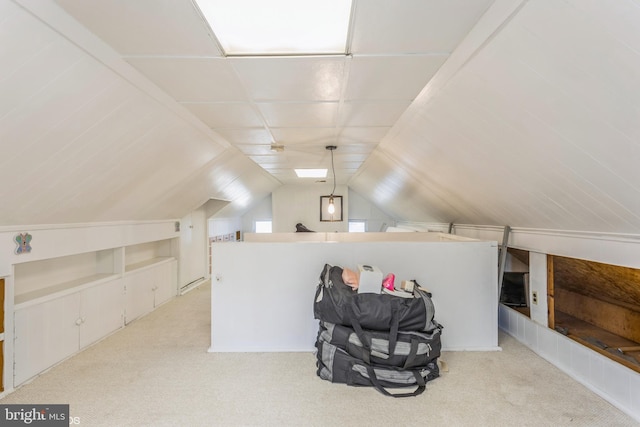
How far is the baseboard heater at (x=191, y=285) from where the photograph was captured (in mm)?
5271

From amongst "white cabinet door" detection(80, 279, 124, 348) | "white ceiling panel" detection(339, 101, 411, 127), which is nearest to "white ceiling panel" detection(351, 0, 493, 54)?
"white ceiling panel" detection(339, 101, 411, 127)

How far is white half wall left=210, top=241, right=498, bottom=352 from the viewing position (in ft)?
9.90

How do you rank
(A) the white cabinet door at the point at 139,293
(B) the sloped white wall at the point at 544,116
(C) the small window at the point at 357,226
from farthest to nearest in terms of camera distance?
(C) the small window at the point at 357,226 → (A) the white cabinet door at the point at 139,293 → (B) the sloped white wall at the point at 544,116

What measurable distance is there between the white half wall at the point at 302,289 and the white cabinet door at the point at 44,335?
134 cm

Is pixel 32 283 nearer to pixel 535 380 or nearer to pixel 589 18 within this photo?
pixel 589 18

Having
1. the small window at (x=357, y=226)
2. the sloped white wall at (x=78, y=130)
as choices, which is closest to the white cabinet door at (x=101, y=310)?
the sloped white wall at (x=78, y=130)

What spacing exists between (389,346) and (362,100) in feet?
6.36

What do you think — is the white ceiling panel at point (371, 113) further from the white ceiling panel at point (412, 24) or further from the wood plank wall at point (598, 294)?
the wood plank wall at point (598, 294)

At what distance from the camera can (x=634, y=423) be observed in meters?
1.93

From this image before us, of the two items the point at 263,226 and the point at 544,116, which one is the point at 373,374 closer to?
the point at 544,116

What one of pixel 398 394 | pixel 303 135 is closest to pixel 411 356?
pixel 398 394

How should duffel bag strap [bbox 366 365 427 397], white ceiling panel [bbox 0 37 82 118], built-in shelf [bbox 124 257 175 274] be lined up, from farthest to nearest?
1. built-in shelf [bbox 124 257 175 274]
2. duffel bag strap [bbox 366 365 427 397]
3. white ceiling panel [bbox 0 37 82 118]

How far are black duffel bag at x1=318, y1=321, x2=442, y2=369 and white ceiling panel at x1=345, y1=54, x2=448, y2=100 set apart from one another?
1.85m

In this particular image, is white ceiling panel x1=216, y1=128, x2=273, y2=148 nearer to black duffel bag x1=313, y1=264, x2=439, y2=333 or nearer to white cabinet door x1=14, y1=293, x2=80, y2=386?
black duffel bag x1=313, y1=264, x2=439, y2=333
